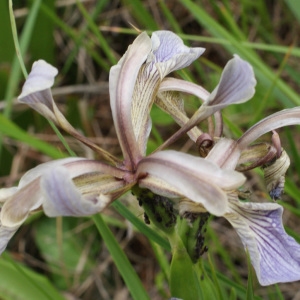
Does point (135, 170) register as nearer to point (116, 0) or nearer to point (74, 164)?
point (74, 164)

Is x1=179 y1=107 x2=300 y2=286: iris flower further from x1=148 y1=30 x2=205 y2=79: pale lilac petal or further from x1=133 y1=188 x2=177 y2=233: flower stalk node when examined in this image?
x1=148 y1=30 x2=205 y2=79: pale lilac petal

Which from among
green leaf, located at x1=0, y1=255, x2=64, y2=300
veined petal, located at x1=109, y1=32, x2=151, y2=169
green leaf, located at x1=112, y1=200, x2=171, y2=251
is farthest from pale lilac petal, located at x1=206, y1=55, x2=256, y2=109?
green leaf, located at x1=0, y1=255, x2=64, y2=300

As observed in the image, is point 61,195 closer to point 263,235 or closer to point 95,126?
point 263,235

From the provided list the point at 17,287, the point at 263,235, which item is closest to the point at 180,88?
the point at 263,235

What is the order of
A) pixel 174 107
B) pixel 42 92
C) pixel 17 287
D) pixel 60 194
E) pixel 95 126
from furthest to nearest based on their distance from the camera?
pixel 95 126 < pixel 17 287 < pixel 174 107 < pixel 42 92 < pixel 60 194

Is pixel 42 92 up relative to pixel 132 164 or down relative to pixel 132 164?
up

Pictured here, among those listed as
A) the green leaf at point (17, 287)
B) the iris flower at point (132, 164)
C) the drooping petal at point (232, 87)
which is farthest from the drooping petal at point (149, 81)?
the green leaf at point (17, 287)

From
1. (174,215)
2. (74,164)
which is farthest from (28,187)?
(174,215)
